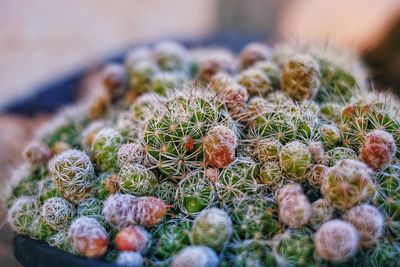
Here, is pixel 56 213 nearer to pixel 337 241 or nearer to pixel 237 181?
pixel 237 181

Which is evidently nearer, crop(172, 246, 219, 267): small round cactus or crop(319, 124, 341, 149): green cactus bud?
crop(172, 246, 219, 267): small round cactus

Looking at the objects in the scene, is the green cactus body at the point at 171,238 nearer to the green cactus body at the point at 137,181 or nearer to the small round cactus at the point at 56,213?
the green cactus body at the point at 137,181

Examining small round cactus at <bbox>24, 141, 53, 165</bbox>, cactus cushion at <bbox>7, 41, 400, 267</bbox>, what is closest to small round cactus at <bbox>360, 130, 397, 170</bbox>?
cactus cushion at <bbox>7, 41, 400, 267</bbox>

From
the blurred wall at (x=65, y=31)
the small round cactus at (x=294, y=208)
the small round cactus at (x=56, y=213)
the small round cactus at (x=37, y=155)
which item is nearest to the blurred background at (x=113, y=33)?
the blurred wall at (x=65, y=31)

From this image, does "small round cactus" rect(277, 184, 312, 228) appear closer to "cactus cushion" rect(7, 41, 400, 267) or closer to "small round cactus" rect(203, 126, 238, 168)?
"cactus cushion" rect(7, 41, 400, 267)

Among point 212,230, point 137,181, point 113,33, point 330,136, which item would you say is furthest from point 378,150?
point 113,33

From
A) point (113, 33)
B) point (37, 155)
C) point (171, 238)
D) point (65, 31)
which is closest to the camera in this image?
point (171, 238)
